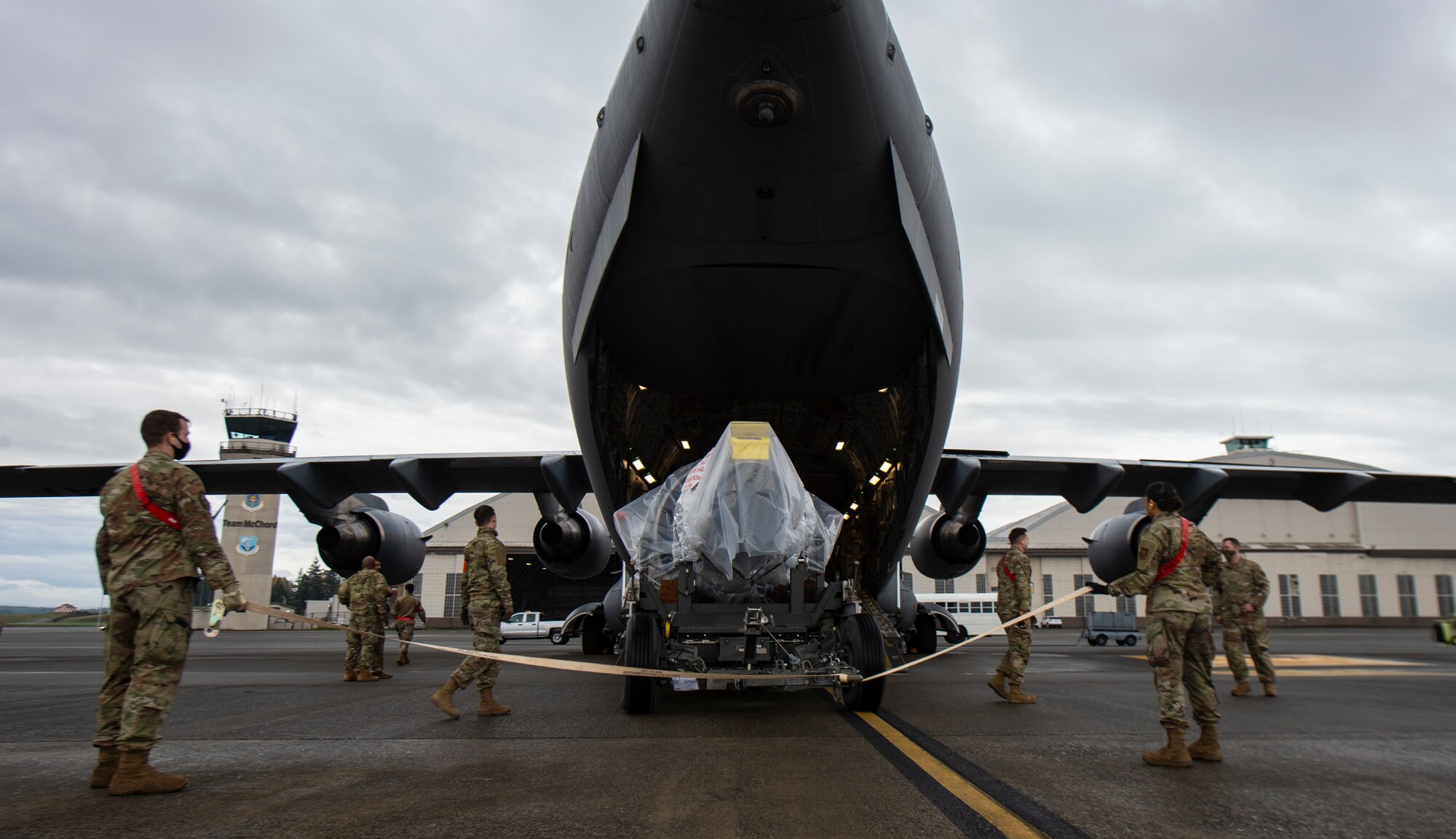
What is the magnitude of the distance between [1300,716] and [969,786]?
13.2ft

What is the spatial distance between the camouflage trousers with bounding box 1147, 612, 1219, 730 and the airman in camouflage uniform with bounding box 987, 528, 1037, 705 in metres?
1.81

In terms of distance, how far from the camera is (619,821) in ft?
9.71

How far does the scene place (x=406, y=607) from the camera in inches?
459

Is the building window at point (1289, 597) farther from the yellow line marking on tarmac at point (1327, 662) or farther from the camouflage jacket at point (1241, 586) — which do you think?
the camouflage jacket at point (1241, 586)

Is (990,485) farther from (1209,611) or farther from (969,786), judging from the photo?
(969,786)

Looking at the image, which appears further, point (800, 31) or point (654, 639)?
point (654, 639)

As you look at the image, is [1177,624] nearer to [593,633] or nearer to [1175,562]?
[1175,562]

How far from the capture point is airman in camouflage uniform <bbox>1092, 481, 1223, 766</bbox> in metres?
4.21

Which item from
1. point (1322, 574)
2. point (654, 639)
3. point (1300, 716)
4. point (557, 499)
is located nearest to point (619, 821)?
point (654, 639)

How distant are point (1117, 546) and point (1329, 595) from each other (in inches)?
1474

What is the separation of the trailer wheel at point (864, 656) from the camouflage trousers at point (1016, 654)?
4.44ft

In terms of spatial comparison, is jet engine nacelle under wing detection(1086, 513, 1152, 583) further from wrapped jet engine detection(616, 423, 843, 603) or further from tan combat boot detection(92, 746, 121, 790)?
tan combat boot detection(92, 746, 121, 790)

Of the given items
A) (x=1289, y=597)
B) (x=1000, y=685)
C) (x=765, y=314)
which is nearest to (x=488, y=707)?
(x=765, y=314)

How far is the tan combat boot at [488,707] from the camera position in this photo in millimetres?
5871
